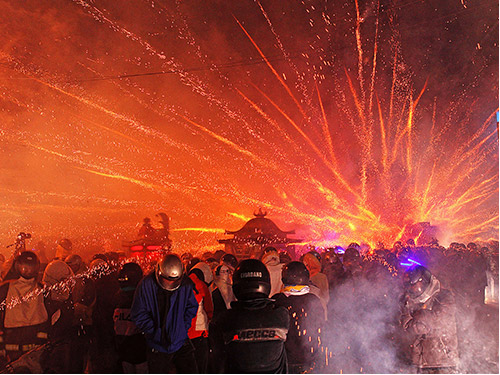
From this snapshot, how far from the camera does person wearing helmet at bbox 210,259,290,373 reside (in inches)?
133

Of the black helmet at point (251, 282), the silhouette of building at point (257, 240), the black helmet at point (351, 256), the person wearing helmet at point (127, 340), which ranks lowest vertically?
the person wearing helmet at point (127, 340)

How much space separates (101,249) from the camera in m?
32.1

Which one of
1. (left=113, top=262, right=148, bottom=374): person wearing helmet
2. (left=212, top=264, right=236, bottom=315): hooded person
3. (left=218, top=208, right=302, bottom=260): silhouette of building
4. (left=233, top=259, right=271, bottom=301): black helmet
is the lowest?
(left=113, top=262, right=148, bottom=374): person wearing helmet

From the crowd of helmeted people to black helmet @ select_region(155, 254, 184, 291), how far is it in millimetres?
12

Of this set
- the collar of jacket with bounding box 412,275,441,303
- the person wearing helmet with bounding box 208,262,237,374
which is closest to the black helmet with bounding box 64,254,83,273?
the person wearing helmet with bounding box 208,262,237,374

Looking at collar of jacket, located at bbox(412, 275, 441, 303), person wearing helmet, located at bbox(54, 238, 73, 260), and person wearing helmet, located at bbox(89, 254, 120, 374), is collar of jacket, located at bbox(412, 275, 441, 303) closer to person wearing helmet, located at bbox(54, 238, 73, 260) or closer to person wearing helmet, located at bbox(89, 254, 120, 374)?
person wearing helmet, located at bbox(89, 254, 120, 374)

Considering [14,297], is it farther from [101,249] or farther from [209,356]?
[101,249]

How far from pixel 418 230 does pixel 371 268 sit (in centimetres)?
2814

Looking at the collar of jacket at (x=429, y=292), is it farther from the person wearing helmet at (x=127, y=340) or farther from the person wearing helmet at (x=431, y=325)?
the person wearing helmet at (x=127, y=340)

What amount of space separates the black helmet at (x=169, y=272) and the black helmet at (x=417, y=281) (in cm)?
262

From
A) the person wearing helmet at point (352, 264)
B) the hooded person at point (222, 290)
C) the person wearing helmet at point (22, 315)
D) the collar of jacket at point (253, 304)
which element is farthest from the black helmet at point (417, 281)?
the person wearing helmet at point (22, 315)

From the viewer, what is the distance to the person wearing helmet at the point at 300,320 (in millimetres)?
4305

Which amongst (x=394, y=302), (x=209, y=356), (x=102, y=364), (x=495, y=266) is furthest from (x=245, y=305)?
(x=495, y=266)

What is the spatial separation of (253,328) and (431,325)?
2347 millimetres
